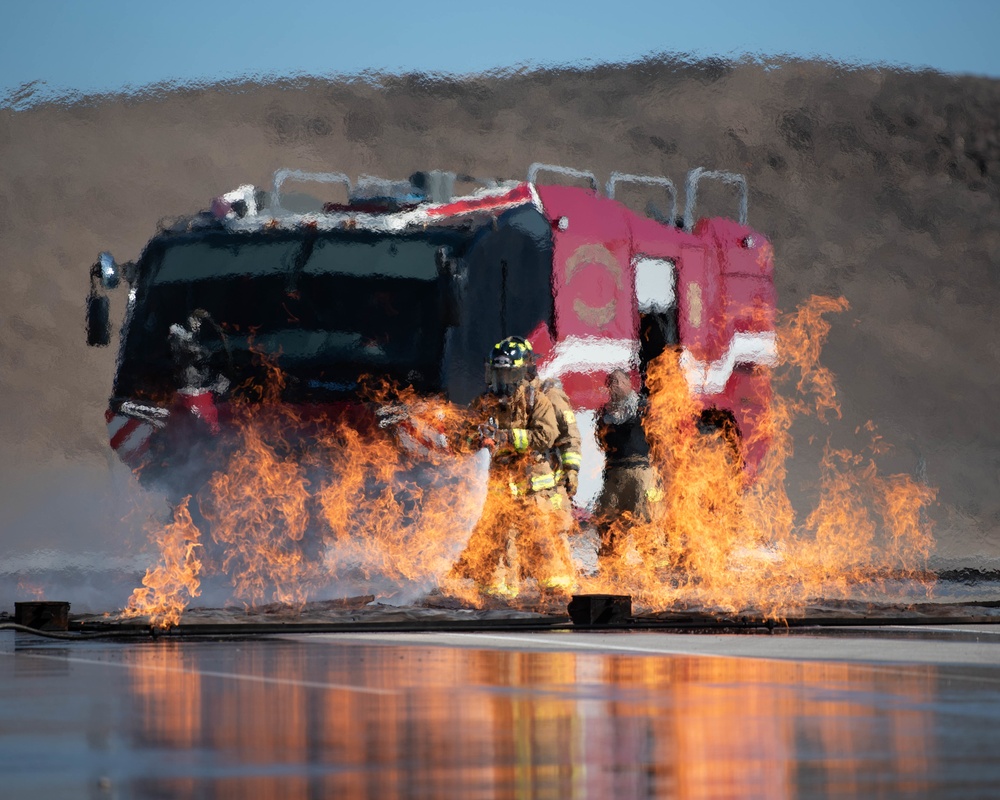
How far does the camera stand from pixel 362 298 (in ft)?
55.9

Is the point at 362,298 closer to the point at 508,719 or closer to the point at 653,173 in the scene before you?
the point at 508,719

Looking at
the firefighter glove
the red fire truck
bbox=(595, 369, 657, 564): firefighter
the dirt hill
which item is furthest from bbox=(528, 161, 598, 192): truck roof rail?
the dirt hill

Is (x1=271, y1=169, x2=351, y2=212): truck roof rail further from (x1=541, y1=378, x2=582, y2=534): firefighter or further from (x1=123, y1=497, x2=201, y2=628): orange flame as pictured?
(x1=541, y1=378, x2=582, y2=534): firefighter

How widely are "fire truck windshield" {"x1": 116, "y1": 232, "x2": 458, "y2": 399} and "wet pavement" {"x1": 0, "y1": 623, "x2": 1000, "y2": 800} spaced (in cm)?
460

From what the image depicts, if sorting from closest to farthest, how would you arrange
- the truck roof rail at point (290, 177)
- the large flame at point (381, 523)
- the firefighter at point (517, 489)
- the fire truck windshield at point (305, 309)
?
1. the firefighter at point (517, 489)
2. the large flame at point (381, 523)
3. the fire truck windshield at point (305, 309)
4. the truck roof rail at point (290, 177)

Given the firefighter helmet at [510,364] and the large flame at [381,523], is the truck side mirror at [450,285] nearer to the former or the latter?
the firefighter helmet at [510,364]

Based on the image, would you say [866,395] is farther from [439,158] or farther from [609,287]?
[609,287]

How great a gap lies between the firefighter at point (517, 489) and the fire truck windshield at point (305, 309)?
0.79m

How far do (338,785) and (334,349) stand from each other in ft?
35.3

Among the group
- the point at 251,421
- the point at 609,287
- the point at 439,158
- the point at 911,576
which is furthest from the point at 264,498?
the point at 439,158

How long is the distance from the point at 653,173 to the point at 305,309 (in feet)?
195

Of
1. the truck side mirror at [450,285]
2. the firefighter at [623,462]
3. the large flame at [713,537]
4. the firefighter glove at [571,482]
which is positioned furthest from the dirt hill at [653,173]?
the firefighter glove at [571,482]

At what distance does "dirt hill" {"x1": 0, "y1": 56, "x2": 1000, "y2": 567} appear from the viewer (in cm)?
6138

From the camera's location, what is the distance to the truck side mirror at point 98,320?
18.1 metres
